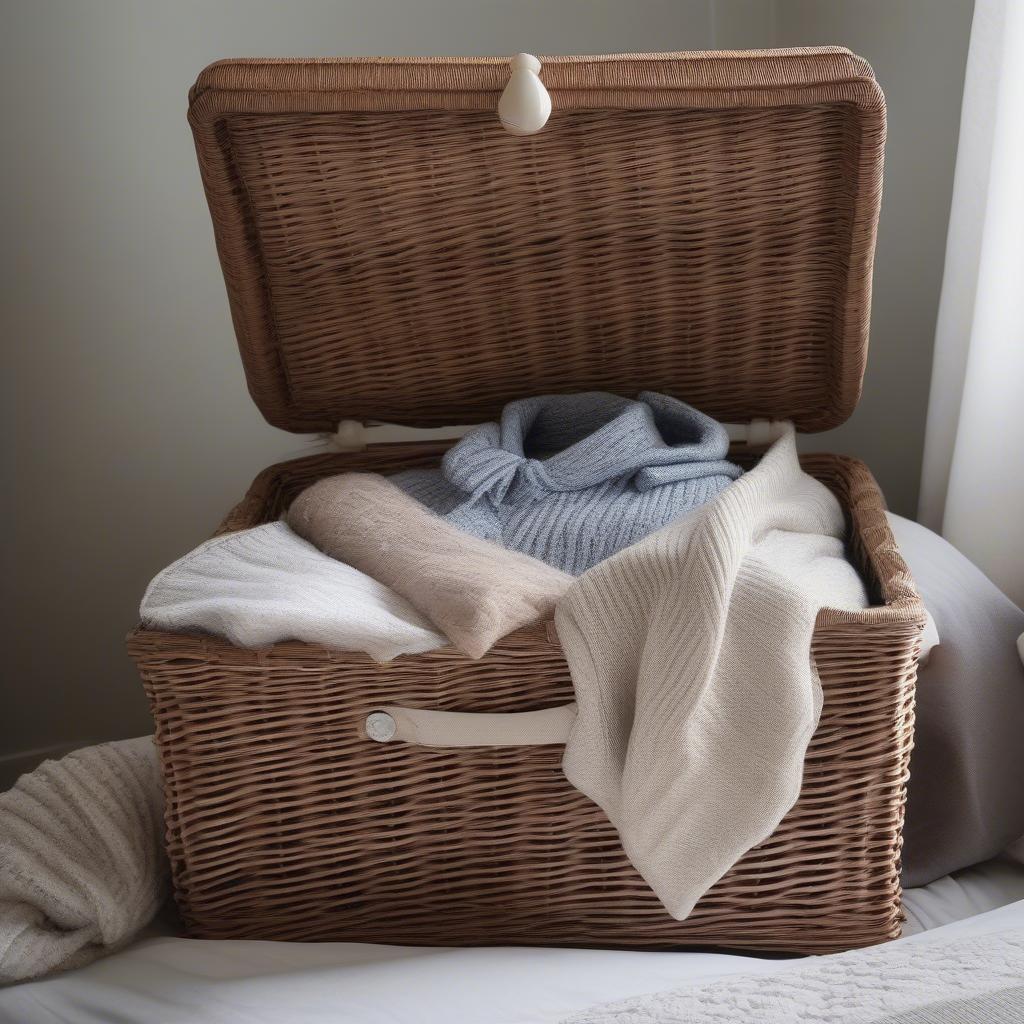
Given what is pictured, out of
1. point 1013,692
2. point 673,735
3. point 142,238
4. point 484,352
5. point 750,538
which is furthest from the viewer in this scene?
point 142,238

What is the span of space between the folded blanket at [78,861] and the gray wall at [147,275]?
637 mm

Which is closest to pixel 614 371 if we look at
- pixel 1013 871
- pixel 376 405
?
pixel 376 405

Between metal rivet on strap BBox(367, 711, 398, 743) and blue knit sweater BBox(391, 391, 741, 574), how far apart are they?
230mm

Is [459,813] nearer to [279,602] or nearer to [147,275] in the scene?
[279,602]

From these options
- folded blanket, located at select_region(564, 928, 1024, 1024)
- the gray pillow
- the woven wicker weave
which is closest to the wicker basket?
the woven wicker weave

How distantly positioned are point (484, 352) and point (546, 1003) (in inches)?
26.9

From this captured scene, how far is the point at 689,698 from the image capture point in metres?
0.77

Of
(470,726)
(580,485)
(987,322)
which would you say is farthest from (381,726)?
(987,322)

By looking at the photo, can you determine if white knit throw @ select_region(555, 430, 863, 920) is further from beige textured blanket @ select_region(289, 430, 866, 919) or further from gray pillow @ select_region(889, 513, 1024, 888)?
gray pillow @ select_region(889, 513, 1024, 888)

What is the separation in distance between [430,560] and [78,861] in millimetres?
366

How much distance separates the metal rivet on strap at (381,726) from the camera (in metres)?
0.83

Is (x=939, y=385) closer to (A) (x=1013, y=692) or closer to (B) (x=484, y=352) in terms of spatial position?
(A) (x=1013, y=692)

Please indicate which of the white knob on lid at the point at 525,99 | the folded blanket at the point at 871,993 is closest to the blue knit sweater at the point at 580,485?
the white knob on lid at the point at 525,99

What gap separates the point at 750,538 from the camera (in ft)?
2.92
